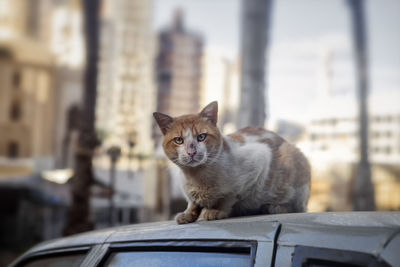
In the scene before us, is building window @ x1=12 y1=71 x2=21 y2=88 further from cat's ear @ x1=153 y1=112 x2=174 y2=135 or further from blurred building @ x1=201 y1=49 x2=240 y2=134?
cat's ear @ x1=153 y1=112 x2=174 y2=135


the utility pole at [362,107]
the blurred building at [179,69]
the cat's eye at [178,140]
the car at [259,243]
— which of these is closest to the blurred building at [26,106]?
the blurred building at [179,69]

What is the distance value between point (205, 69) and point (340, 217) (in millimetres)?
23627

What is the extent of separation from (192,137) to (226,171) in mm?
232

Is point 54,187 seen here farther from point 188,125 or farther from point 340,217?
point 340,217

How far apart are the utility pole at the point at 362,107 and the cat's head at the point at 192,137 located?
8.85m

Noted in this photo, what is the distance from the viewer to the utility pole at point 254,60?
5.52m

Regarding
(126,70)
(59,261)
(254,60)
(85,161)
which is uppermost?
(126,70)

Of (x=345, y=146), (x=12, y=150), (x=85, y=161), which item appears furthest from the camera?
(x=12, y=150)

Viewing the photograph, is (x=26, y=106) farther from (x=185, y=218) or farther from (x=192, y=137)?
(x=185, y=218)

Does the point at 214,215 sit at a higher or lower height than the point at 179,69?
lower

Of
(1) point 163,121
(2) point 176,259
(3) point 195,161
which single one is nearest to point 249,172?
(3) point 195,161

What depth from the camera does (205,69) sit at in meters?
24.9

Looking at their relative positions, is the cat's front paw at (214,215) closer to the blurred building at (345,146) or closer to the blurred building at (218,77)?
the blurred building at (345,146)

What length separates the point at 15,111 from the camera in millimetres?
18109
